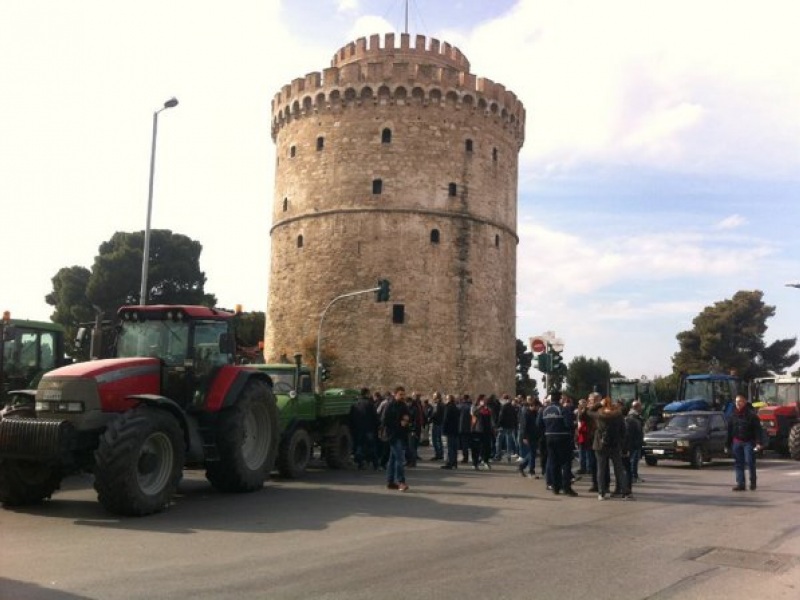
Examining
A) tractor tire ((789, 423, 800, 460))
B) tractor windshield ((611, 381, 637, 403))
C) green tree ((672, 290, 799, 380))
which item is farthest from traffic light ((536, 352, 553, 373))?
green tree ((672, 290, 799, 380))

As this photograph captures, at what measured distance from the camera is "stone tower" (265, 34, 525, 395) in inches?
1256

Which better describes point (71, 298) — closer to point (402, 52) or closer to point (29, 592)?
point (402, 52)

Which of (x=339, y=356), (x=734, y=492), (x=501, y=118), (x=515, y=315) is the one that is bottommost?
(x=734, y=492)

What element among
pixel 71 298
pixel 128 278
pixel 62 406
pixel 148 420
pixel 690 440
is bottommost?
pixel 690 440

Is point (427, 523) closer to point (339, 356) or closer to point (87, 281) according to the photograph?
point (339, 356)

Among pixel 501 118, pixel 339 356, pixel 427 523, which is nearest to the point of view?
Answer: pixel 427 523

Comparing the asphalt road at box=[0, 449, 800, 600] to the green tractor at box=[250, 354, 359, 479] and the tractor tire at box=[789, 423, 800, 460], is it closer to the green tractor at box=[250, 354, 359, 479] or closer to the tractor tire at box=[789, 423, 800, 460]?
the green tractor at box=[250, 354, 359, 479]

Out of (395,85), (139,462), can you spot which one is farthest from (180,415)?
(395,85)

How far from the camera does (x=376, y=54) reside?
114 feet

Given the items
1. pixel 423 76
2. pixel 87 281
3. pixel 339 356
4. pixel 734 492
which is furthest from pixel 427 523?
pixel 87 281

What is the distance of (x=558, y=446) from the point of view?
1126 centimetres

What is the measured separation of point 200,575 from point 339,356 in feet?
86.8

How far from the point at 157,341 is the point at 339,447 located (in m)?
5.58

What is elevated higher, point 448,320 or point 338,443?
point 448,320
